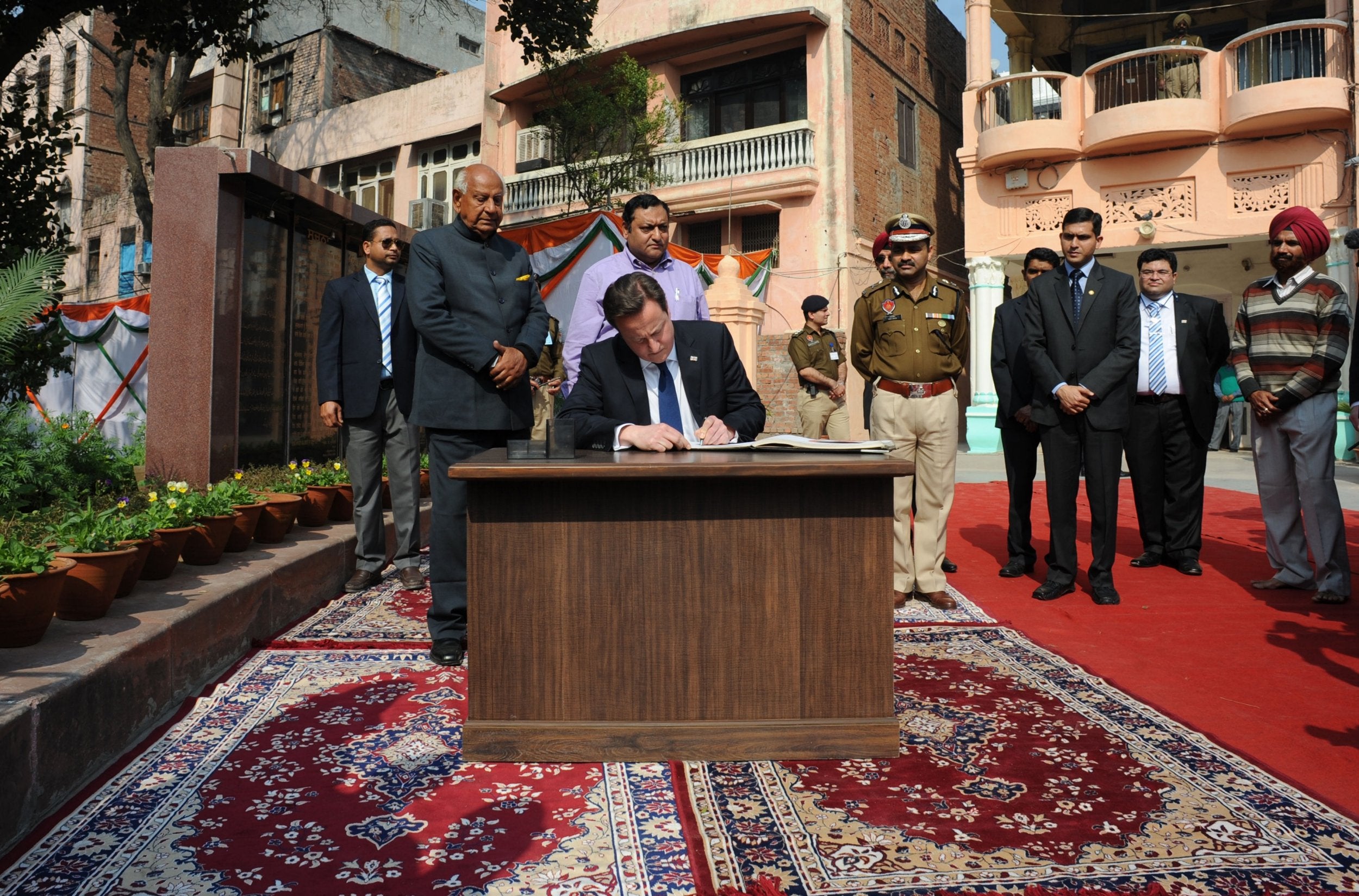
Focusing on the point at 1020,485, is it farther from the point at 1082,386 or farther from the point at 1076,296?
the point at 1076,296

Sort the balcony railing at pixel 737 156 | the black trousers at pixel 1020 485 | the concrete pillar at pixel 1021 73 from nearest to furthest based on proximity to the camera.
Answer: the black trousers at pixel 1020 485, the concrete pillar at pixel 1021 73, the balcony railing at pixel 737 156

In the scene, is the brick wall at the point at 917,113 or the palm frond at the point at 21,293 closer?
the palm frond at the point at 21,293

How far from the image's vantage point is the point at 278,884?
2.08 metres

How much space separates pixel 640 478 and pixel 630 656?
500 mm

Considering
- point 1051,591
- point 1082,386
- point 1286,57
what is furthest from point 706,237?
point 1051,591

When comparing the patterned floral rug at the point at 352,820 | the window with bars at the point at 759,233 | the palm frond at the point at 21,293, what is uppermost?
the window with bars at the point at 759,233

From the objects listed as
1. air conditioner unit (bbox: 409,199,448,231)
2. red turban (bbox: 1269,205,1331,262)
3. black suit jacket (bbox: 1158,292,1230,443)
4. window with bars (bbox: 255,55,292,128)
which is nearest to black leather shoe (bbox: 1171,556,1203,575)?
black suit jacket (bbox: 1158,292,1230,443)

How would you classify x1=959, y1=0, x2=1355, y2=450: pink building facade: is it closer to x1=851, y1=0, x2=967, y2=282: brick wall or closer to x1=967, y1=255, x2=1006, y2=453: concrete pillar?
x1=967, y1=255, x2=1006, y2=453: concrete pillar

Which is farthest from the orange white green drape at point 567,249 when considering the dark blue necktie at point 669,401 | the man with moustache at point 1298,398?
the dark blue necktie at point 669,401

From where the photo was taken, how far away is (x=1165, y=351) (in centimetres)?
583

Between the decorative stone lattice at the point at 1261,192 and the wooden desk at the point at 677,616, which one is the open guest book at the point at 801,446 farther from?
the decorative stone lattice at the point at 1261,192

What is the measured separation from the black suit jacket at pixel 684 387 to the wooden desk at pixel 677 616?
28.0 inches

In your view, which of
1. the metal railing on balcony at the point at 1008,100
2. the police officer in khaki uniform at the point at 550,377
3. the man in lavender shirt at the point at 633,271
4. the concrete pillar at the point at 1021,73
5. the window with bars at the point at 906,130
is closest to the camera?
the man in lavender shirt at the point at 633,271

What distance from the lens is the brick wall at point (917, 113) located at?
737 inches
